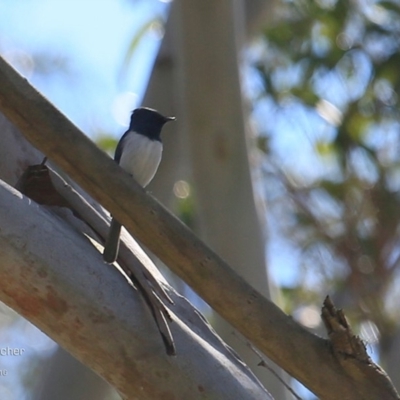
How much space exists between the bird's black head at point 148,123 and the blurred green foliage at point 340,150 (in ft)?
11.0

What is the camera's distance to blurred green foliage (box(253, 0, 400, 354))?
6.08m

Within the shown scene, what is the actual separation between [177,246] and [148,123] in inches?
41.3

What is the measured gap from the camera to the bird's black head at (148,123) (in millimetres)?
2846

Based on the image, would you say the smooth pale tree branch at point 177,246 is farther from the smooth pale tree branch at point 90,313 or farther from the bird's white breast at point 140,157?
the bird's white breast at point 140,157

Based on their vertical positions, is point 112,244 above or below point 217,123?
below

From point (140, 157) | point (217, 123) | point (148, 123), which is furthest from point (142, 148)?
point (217, 123)

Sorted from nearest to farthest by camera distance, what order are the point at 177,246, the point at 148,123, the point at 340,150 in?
the point at 177,246 → the point at 148,123 → the point at 340,150

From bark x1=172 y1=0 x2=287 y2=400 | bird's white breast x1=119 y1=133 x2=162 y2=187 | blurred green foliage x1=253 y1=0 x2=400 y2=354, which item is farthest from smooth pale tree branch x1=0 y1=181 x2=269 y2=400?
blurred green foliage x1=253 y1=0 x2=400 y2=354

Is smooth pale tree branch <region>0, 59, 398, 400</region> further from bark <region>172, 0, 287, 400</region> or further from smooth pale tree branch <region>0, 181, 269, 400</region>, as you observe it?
bark <region>172, 0, 287, 400</region>

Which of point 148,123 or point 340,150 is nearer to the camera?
point 148,123

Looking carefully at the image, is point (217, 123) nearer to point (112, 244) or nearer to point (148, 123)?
point (148, 123)

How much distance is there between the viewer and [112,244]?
2150mm

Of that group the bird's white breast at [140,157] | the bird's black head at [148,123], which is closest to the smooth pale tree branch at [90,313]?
the bird's white breast at [140,157]

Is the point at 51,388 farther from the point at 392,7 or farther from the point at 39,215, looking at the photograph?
the point at 392,7
